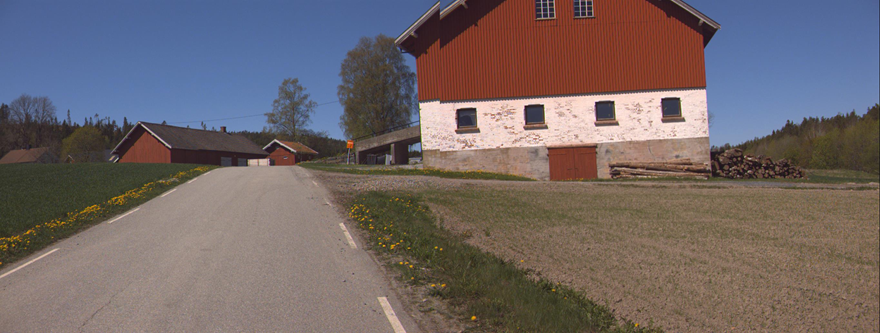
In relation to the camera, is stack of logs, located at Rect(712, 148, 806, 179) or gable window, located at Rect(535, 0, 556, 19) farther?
gable window, located at Rect(535, 0, 556, 19)

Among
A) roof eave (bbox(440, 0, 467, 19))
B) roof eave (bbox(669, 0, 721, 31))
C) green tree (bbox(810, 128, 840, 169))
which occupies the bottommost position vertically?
green tree (bbox(810, 128, 840, 169))

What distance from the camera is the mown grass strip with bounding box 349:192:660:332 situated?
16.4ft

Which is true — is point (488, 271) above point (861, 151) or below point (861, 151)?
below

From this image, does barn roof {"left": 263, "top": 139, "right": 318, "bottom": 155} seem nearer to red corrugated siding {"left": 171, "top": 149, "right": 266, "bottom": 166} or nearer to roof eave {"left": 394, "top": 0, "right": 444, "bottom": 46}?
red corrugated siding {"left": 171, "top": 149, "right": 266, "bottom": 166}

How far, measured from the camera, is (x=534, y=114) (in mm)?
24828

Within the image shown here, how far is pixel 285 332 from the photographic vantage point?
15.5ft

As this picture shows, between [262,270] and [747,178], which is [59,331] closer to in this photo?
[262,270]

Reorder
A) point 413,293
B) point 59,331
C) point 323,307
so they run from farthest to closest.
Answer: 1. point 413,293
2. point 323,307
3. point 59,331

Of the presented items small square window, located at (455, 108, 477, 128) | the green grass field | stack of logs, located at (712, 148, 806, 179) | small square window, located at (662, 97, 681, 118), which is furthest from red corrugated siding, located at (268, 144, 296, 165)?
stack of logs, located at (712, 148, 806, 179)

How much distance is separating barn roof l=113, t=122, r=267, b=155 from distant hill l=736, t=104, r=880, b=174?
5614 cm

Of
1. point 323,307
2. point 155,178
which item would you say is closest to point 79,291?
point 323,307

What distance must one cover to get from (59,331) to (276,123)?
63.6 metres

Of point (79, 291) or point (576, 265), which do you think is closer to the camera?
point (79, 291)

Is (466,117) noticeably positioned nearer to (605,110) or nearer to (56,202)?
(605,110)
